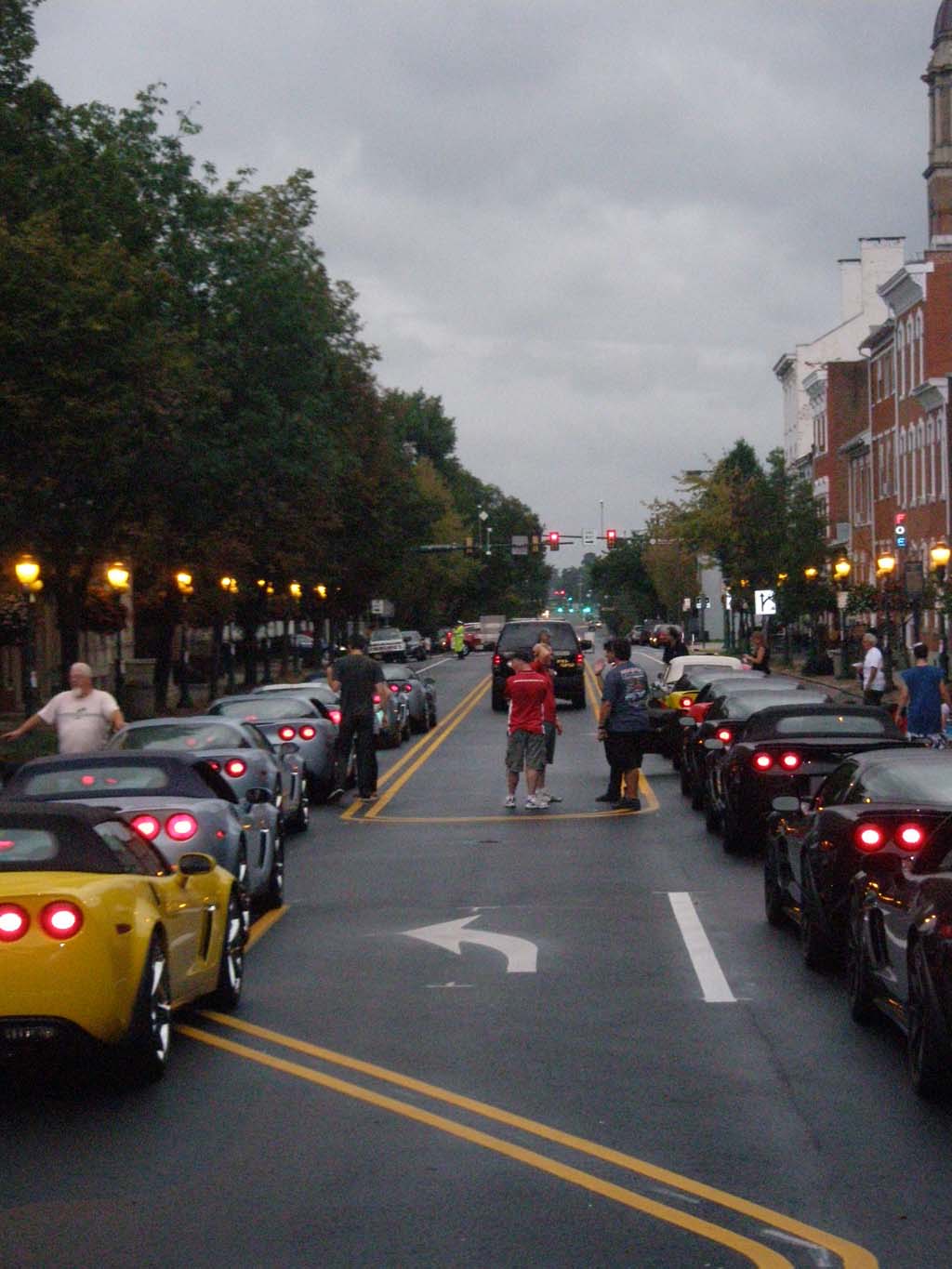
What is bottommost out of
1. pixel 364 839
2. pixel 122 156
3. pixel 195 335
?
pixel 364 839

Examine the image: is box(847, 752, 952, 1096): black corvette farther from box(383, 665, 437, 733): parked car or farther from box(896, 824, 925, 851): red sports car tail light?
box(383, 665, 437, 733): parked car

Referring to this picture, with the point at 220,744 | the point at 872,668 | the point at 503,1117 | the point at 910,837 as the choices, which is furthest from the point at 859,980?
the point at 872,668

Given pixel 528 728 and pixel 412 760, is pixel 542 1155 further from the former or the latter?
pixel 412 760

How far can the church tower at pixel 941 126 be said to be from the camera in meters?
109

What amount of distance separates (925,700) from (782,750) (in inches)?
224

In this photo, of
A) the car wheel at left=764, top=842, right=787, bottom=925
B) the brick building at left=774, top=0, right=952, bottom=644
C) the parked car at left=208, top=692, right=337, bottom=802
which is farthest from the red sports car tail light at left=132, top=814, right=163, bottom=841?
the brick building at left=774, top=0, right=952, bottom=644

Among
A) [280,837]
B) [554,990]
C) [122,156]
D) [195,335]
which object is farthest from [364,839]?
[122,156]

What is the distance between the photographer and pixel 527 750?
22.4 m

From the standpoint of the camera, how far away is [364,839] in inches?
786

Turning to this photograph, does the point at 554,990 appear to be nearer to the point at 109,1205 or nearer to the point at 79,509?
the point at 109,1205

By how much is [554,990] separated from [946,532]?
51446 mm

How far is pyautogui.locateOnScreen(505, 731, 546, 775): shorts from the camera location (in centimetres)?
2230

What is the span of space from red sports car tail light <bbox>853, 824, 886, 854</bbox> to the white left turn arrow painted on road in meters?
2.13

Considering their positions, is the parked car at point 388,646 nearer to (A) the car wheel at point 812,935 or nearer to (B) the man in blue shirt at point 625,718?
(B) the man in blue shirt at point 625,718
